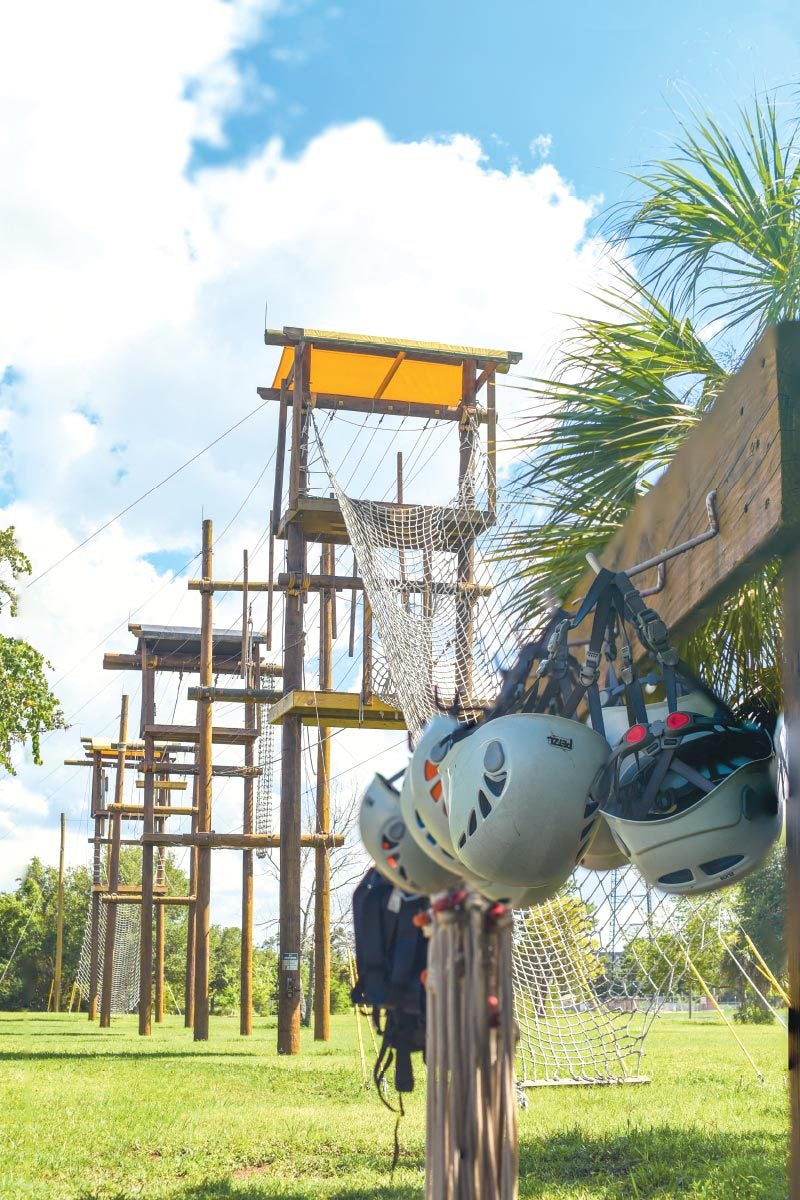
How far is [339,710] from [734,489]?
11638 mm

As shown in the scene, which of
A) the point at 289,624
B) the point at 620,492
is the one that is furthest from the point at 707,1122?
the point at 289,624

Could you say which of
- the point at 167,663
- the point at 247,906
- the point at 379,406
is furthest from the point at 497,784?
the point at 167,663

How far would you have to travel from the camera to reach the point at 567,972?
702 centimetres

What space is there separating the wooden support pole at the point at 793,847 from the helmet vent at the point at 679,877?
0.76 ft

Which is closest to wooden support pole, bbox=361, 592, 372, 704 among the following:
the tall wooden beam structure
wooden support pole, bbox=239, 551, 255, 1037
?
the tall wooden beam structure

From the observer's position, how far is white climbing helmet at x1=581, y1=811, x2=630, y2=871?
2414mm

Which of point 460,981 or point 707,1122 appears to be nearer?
point 460,981

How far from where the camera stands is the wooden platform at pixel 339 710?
13.5 m

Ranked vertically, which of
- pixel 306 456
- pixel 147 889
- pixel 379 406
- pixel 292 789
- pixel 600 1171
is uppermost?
pixel 379 406

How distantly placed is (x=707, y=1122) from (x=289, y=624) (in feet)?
28.2

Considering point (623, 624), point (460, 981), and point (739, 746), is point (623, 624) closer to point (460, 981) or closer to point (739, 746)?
point (739, 746)

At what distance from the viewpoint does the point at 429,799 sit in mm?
2385

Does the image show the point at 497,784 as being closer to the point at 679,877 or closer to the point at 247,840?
the point at 679,877

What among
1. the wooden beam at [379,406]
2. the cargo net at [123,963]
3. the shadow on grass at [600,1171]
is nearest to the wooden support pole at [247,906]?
the wooden beam at [379,406]
